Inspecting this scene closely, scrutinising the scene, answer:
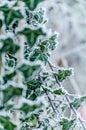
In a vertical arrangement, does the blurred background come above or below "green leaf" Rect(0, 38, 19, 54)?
above

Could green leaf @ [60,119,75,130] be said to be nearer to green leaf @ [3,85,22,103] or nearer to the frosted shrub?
the frosted shrub

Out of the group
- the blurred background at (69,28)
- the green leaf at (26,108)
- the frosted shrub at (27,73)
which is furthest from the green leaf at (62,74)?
the blurred background at (69,28)

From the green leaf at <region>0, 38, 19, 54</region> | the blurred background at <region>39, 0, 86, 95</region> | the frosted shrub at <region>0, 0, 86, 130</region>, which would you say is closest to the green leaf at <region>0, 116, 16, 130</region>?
the frosted shrub at <region>0, 0, 86, 130</region>

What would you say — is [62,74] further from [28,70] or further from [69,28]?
[69,28]

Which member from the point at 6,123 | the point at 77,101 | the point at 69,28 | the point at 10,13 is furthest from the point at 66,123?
the point at 69,28

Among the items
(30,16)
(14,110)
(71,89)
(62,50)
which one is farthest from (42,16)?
(62,50)

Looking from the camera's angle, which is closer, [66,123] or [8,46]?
[8,46]
